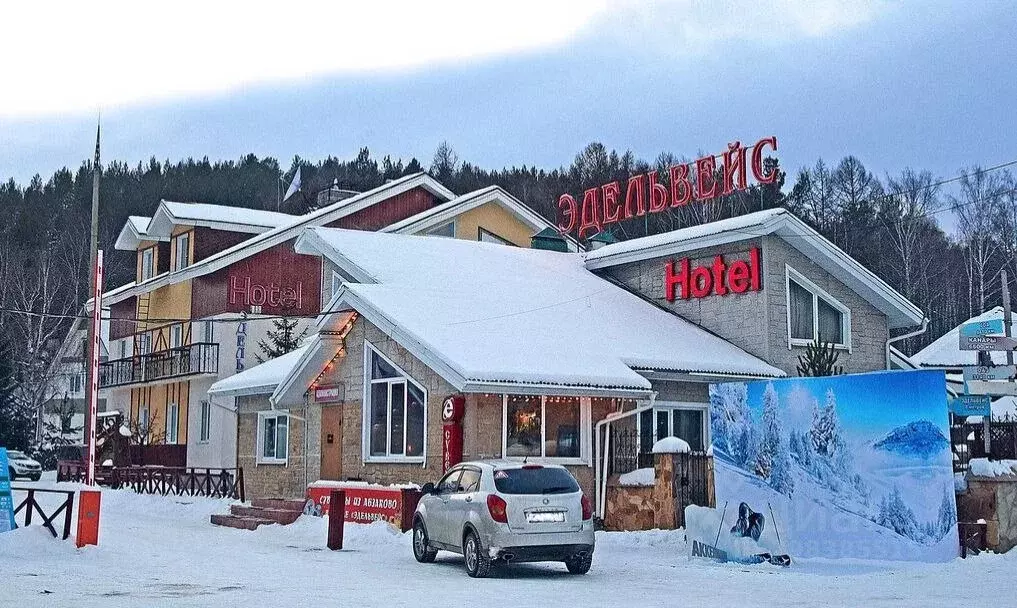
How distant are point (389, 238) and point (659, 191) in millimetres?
7870

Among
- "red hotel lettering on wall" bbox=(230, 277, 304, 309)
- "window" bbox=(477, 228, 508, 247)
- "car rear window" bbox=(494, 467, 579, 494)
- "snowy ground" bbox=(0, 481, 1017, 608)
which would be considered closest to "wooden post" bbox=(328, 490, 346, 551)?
"snowy ground" bbox=(0, 481, 1017, 608)

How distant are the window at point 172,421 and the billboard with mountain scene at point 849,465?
3416 centimetres

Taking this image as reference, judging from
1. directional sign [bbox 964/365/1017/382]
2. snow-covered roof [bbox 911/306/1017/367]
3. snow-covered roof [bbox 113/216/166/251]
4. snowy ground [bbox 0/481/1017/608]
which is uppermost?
snow-covered roof [bbox 113/216/166/251]

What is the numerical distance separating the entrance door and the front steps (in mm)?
1151

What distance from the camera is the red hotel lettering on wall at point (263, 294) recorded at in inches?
1794

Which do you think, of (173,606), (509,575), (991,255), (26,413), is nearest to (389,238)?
(509,575)

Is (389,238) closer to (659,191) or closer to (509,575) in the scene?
(659,191)

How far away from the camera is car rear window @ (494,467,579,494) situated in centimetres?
1620

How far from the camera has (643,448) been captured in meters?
26.0

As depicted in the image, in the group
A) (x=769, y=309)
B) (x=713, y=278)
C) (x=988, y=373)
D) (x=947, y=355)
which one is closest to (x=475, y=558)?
(x=988, y=373)

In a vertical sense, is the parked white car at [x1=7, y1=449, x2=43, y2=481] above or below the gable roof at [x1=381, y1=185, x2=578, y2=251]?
below

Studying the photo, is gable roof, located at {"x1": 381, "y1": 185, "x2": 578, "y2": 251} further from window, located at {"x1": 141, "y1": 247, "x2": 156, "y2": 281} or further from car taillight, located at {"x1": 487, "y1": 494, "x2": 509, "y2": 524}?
car taillight, located at {"x1": 487, "y1": 494, "x2": 509, "y2": 524}

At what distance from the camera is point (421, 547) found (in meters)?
18.1

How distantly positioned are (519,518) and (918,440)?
5633mm
